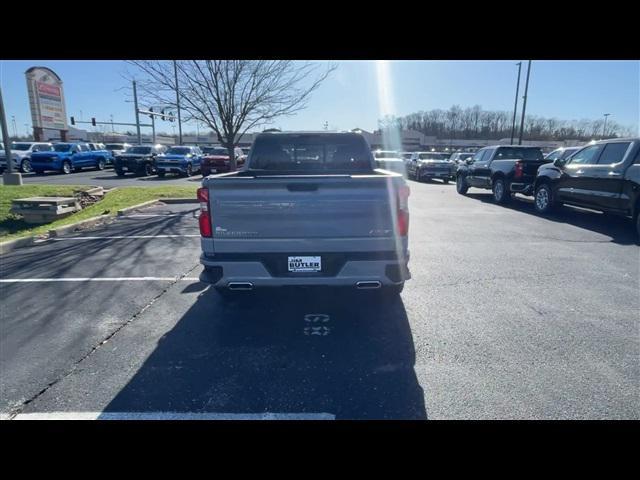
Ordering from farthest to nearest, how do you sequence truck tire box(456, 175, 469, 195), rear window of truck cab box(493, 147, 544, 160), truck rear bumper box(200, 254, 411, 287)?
truck tire box(456, 175, 469, 195) → rear window of truck cab box(493, 147, 544, 160) → truck rear bumper box(200, 254, 411, 287)

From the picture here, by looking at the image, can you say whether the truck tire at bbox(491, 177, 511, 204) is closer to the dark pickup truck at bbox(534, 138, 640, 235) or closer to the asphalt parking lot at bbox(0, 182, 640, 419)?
the dark pickup truck at bbox(534, 138, 640, 235)

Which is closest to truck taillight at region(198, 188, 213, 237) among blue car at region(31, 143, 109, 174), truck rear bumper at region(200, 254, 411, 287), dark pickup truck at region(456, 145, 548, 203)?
truck rear bumper at region(200, 254, 411, 287)

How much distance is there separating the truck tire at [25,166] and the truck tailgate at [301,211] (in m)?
28.8

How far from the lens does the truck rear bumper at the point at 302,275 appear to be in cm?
354

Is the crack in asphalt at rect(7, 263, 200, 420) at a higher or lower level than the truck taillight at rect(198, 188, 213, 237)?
lower

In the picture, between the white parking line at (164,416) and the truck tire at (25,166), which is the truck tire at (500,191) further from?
the truck tire at (25,166)

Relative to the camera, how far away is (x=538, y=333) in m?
3.70

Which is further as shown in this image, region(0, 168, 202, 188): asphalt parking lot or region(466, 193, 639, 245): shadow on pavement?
region(0, 168, 202, 188): asphalt parking lot

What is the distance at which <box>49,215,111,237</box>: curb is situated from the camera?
8.09 metres

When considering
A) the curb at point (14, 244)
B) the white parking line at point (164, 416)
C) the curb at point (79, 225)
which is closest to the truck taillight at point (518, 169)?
the white parking line at point (164, 416)

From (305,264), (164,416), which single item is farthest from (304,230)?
(164,416)

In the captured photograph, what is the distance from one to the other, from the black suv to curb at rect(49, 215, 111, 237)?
1579 centimetres
